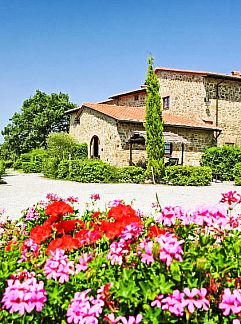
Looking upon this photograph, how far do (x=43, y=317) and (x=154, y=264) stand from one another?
0.62m

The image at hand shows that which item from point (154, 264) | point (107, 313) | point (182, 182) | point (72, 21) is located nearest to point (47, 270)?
point (107, 313)

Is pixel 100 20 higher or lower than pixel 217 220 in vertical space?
higher

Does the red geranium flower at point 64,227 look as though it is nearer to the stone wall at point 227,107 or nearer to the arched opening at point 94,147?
the arched opening at point 94,147

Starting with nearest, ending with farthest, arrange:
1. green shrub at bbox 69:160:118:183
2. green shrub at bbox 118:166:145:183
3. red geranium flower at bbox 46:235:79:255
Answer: red geranium flower at bbox 46:235:79:255 < green shrub at bbox 69:160:118:183 < green shrub at bbox 118:166:145:183

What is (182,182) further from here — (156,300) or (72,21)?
(156,300)

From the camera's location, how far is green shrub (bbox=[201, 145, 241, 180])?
19594 mm

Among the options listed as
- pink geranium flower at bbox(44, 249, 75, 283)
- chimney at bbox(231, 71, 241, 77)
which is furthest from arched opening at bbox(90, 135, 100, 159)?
pink geranium flower at bbox(44, 249, 75, 283)

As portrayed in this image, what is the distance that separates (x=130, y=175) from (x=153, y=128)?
2.65 m

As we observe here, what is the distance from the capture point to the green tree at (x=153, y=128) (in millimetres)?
17797

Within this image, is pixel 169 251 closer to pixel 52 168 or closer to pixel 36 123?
pixel 52 168

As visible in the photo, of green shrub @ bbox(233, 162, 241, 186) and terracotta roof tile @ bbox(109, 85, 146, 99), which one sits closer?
green shrub @ bbox(233, 162, 241, 186)

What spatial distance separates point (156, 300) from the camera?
60.5 inches

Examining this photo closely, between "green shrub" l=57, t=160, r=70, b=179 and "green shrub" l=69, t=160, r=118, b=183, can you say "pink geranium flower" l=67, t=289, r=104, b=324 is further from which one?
"green shrub" l=57, t=160, r=70, b=179

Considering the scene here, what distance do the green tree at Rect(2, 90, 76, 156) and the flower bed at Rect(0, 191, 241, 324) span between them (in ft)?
137
